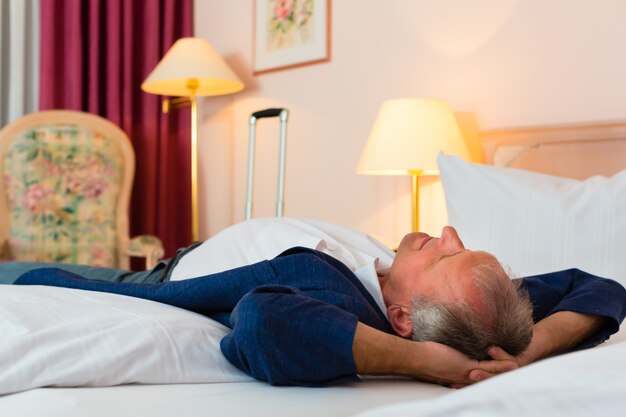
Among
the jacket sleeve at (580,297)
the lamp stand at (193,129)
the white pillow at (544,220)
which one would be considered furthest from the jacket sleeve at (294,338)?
the lamp stand at (193,129)

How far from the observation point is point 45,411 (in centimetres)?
91

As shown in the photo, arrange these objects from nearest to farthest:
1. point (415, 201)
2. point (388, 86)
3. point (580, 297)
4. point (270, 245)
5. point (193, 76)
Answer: point (580, 297), point (270, 245), point (415, 201), point (388, 86), point (193, 76)

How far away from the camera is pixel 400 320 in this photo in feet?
4.15

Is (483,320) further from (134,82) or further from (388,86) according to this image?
(134,82)

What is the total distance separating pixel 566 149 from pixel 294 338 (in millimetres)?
1817

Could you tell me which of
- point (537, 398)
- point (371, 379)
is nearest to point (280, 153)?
point (371, 379)

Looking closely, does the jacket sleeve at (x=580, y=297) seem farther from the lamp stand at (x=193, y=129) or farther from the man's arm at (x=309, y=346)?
the lamp stand at (x=193, y=129)

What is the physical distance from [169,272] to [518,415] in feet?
5.03

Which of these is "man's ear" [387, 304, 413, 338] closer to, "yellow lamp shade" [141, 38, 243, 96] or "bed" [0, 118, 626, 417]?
"bed" [0, 118, 626, 417]

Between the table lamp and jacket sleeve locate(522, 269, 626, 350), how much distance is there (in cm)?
115

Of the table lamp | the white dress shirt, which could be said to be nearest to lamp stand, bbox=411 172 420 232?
the table lamp

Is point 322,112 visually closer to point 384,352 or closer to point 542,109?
point 542,109

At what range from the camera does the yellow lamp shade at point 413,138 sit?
265 cm

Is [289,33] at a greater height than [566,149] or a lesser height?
greater
